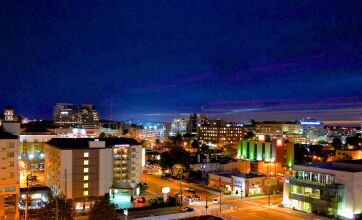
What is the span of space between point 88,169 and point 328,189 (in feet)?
78.5

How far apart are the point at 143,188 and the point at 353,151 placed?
45.7 m

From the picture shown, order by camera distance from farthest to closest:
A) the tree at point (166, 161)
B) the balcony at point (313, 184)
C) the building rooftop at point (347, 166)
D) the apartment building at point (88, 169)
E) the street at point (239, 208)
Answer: the tree at point (166, 161)
the apartment building at point (88, 169)
the building rooftop at point (347, 166)
the balcony at point (313, 184)
the street at point (239, 208)

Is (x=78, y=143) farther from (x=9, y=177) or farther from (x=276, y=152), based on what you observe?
(x=276, y=152)

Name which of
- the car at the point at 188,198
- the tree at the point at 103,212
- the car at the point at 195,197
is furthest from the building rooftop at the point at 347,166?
the tree at the point at 103,212

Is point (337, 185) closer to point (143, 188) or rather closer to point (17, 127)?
point (143, 188)

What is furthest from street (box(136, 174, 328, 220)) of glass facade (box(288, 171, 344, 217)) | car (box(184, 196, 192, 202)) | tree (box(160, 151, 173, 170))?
tree (box(160, 151, 173, 170))

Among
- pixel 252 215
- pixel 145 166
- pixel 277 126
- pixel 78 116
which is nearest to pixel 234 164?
pixel 145 166

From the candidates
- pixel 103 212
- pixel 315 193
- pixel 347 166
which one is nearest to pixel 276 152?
pixel 347 166

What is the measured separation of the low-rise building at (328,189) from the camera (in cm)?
3231

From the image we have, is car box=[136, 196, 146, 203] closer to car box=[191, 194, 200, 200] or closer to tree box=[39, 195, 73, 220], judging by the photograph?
car box=[191, 194, 200, 200]

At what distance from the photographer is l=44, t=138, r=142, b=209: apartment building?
1457 inches

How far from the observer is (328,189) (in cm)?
3344

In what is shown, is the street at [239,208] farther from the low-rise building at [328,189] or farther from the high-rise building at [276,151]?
the high-rise building at [276,151]

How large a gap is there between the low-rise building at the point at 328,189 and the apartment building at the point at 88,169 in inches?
684
